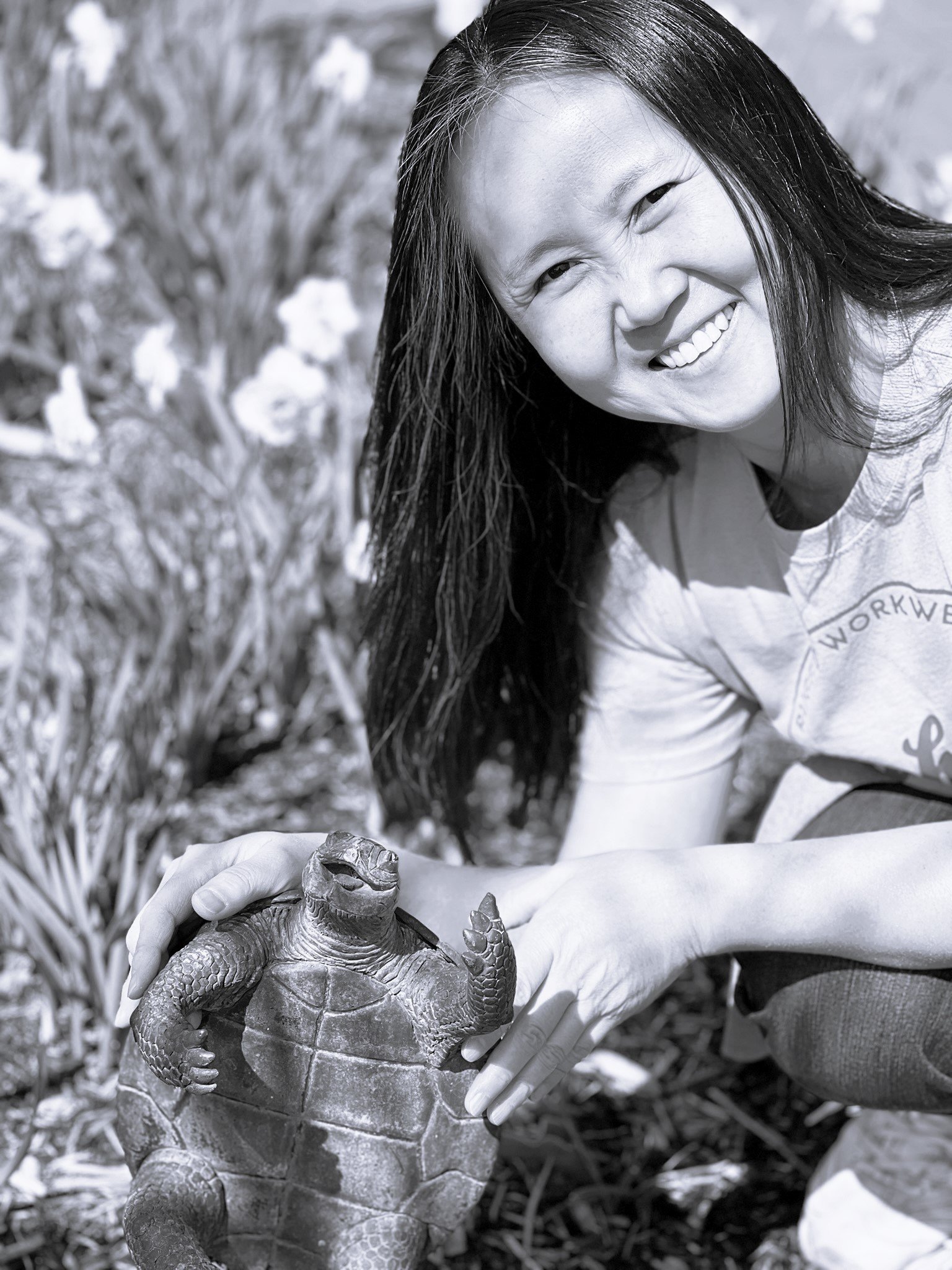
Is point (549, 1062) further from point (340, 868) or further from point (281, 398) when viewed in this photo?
point (281, 398)

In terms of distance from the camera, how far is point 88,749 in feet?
6.64

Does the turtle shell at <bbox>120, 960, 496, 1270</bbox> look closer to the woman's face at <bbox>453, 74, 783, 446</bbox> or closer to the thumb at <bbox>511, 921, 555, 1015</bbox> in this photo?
the thumb at <bbox>511, 921, 555, 1015</bbox>

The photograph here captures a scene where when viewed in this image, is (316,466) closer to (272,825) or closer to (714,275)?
(272,825)

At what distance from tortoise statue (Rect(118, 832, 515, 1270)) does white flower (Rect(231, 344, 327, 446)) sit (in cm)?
113

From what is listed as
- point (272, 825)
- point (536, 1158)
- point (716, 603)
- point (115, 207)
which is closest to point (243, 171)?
point (115, 207)

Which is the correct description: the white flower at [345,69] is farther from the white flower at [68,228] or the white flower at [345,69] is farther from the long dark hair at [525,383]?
the long dark hair at [525,383]

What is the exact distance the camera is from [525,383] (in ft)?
5.01

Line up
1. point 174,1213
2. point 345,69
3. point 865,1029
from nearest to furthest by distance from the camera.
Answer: point 174,1213 < point 865,1029 < point 345,69

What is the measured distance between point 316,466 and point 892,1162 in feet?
5.27

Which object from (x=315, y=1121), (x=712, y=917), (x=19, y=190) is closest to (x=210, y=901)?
(x=315, y=1121)

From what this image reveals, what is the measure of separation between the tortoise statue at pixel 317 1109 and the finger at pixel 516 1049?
2 cm

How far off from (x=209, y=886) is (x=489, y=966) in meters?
0.28

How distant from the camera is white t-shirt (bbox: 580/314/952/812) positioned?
55.8 inches

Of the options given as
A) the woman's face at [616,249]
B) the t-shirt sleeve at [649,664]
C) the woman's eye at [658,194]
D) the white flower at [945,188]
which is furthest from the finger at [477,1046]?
the white flower at [945,188]
